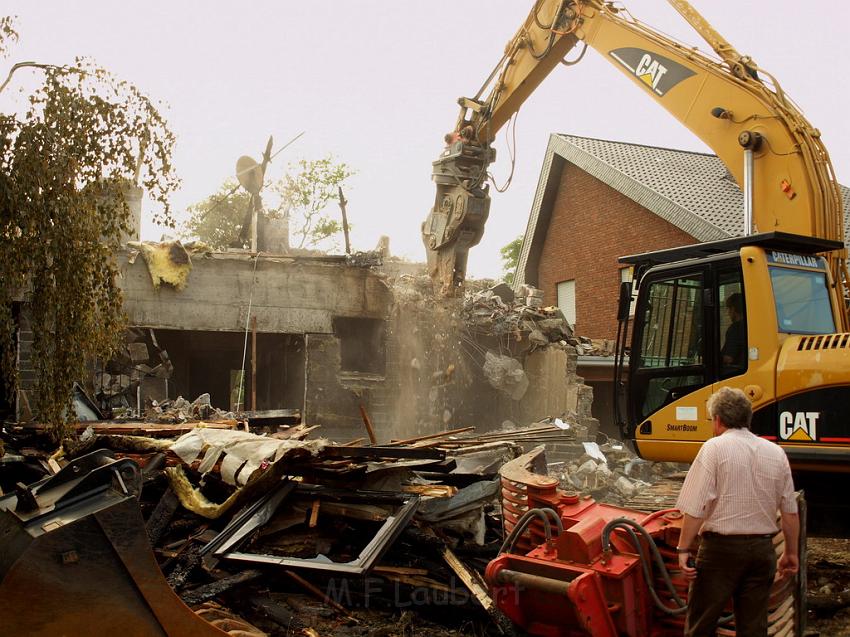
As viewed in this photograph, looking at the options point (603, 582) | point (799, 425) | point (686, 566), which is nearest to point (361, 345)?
point (799, 425)

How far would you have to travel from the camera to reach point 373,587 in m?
5.55

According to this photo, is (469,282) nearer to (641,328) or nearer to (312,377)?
(312,377)

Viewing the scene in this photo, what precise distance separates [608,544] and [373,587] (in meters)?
2.04

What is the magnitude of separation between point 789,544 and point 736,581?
366 millimetres

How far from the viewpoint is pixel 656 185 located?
771 inches

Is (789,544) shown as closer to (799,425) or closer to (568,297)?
(799,425)

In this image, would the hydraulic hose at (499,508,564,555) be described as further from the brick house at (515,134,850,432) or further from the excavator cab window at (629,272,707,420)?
the brick house at (515,134,850,432)

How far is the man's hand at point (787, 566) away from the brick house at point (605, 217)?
12.2 meters

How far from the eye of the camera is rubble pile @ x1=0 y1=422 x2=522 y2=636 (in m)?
5.33

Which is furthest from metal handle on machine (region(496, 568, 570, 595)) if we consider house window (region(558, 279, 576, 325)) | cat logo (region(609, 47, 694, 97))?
house window (region(558, 279, 576, 325))

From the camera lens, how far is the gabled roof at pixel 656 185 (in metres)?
17.5

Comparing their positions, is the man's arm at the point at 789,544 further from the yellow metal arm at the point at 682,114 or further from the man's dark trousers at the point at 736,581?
the yellow metal arm at the point at 682,114

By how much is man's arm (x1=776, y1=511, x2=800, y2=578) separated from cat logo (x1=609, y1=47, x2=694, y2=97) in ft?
17.7

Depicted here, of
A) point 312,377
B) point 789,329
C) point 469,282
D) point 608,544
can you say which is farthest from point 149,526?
point 469,282
